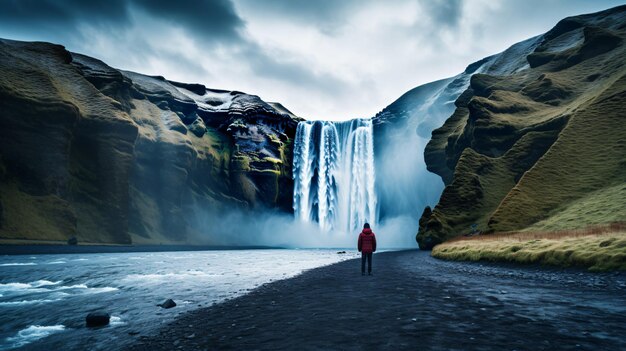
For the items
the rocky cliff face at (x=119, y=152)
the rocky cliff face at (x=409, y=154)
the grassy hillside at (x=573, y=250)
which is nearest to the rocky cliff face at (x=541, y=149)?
the grassy hillside at (x=573, y=250)

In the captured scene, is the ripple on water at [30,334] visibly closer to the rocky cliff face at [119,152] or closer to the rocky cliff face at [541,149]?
the rocky cliff face at [541,149]

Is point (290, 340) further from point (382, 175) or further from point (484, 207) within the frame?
point (382, 175)

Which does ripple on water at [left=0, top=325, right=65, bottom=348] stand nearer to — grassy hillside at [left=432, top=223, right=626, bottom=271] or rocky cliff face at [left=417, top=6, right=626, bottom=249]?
grassy hillside at [left=432, top=223, right=626, bottom=271]

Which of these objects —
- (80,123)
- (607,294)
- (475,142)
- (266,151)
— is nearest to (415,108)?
(266,151)

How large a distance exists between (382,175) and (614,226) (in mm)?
94528

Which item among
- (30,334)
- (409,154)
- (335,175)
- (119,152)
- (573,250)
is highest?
(409,154)

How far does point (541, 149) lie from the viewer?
51.0 meters

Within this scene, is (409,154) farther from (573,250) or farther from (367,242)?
(367,242)

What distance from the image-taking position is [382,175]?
378 feet

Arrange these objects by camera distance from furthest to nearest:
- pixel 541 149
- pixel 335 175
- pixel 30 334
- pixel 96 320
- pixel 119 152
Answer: pixel 335 175 < pixel 119 152 < pixel 541 149 < pixel 96 320 < pixel 30 334

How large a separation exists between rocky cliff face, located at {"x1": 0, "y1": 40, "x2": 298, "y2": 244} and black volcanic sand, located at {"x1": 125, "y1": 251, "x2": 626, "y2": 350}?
68152 mm

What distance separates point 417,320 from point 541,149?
53238mm

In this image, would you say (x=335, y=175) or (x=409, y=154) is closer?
(x=335, y=175)

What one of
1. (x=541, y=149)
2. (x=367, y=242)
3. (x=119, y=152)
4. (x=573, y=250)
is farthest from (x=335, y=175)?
(x=573, y=250)
